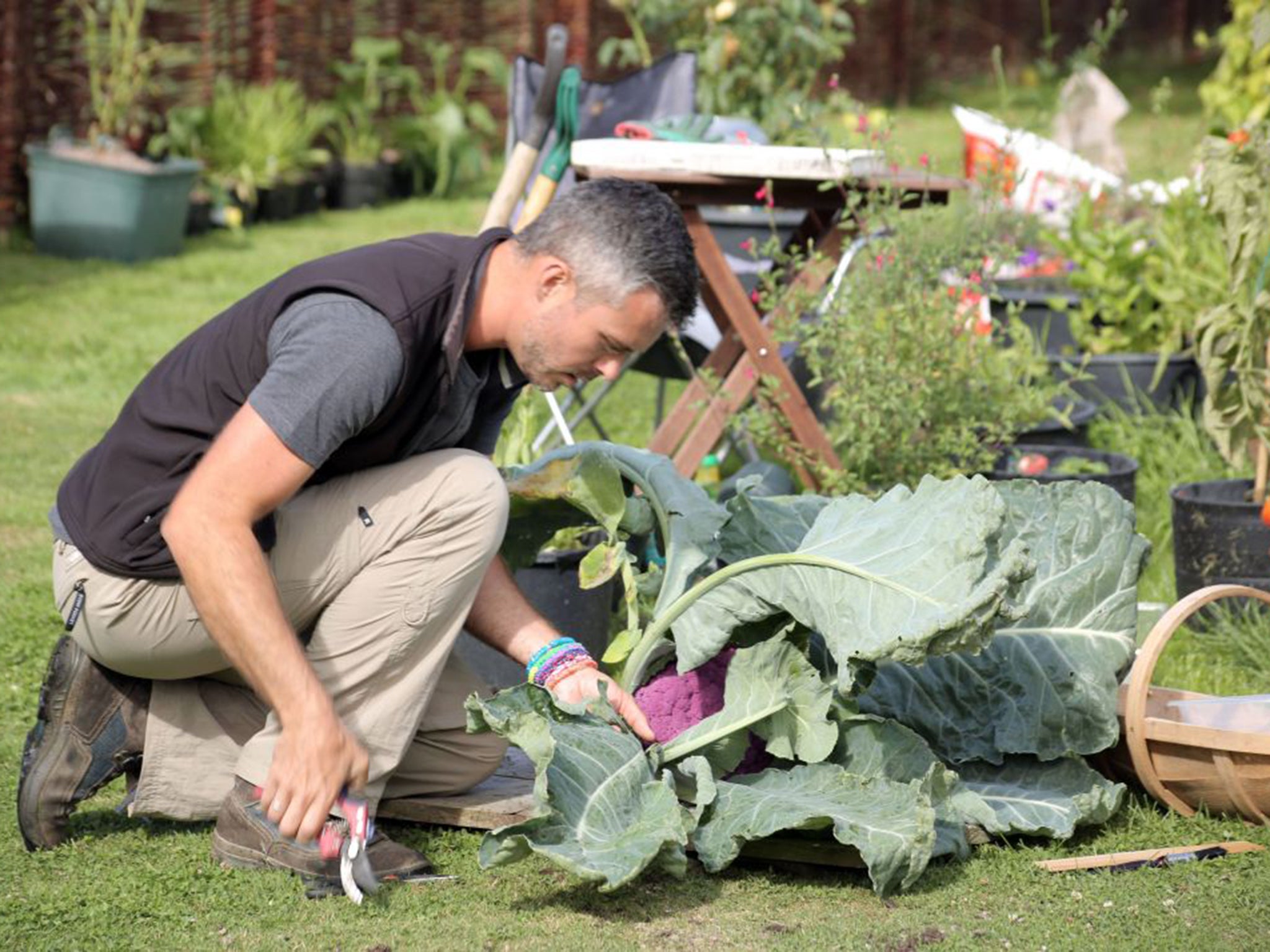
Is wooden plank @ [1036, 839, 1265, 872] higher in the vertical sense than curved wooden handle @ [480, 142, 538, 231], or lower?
lower

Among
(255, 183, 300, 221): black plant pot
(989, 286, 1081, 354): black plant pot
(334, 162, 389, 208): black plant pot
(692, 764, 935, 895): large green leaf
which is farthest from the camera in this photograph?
(334, 162, 389, 208): black plant pot

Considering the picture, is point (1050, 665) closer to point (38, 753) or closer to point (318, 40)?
point (38, 753)

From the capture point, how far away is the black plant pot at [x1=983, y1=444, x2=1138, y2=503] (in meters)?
4.59

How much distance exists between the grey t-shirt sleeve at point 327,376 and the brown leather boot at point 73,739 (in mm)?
683

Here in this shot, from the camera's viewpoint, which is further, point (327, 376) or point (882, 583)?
point (882, 583)

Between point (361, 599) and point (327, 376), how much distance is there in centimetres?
48

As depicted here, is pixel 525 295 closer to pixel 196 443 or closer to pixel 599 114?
pixel 196 443

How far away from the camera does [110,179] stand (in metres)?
8.41

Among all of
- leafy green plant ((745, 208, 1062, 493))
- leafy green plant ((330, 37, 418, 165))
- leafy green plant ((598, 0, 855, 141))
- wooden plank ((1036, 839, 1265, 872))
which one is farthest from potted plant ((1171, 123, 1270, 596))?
leafy green plant ((330, 37, 418, 165))

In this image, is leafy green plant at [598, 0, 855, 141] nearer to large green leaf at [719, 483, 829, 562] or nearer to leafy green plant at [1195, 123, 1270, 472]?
leafy green plant at [1195, 123, 1270, 472]

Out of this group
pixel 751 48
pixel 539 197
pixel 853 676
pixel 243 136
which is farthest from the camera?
pixel 243 136

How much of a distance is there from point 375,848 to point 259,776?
0.23 m

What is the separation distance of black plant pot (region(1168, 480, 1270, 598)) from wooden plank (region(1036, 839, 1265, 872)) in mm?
1298

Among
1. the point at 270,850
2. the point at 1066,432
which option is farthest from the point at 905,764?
the point at 1066,432
